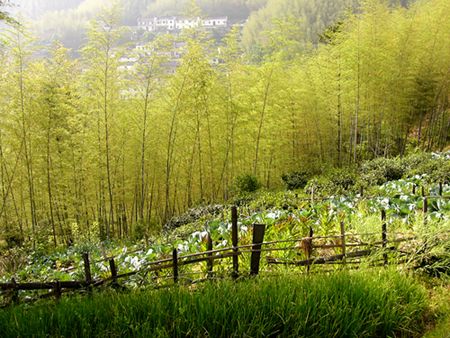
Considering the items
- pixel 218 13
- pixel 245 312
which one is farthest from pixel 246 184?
pixel 218 13

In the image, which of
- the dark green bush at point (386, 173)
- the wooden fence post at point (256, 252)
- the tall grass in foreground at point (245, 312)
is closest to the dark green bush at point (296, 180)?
the dark green bush at point (386, 173)

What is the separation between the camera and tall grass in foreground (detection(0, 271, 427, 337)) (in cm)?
191

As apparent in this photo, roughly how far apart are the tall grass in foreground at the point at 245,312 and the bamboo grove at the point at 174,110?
4786 millimetres

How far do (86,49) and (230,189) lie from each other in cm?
575

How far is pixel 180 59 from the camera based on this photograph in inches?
347

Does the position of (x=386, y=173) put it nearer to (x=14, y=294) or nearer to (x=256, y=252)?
(x=256, y=252)

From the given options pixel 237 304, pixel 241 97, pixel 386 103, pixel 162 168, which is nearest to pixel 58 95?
pixel 162 168

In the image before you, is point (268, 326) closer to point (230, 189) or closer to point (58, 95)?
point (58, 95)

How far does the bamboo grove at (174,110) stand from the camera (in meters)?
8.20

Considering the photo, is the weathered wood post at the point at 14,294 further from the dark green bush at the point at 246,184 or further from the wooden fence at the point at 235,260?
the dark green bush at the point at 246,184

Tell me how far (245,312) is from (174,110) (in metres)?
7.69

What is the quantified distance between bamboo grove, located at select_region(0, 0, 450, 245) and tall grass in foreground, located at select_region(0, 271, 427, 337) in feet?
15.7

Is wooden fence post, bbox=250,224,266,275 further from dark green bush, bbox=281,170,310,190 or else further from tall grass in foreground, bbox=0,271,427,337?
dark green bush, bbox=281,170,310,190

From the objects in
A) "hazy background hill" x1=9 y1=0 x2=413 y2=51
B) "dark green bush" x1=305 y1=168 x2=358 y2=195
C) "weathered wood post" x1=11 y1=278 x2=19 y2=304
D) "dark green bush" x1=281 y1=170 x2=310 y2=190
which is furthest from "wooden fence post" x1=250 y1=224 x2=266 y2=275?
"dark green bush" x1=281 y1=170 x2=310 y2=190
